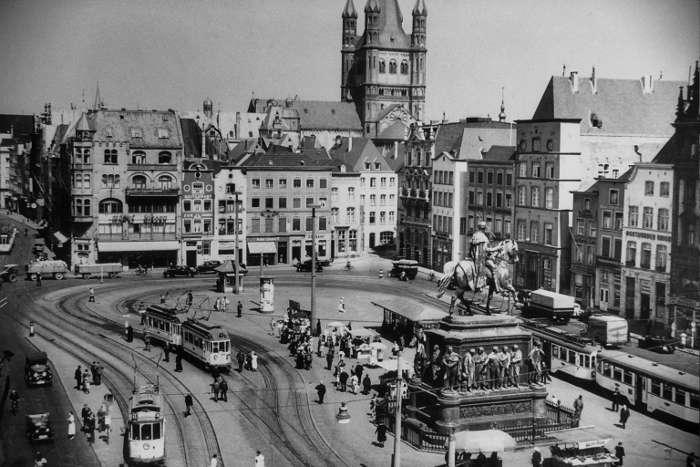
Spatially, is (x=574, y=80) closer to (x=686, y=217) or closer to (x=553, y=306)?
(x=686, y=217)

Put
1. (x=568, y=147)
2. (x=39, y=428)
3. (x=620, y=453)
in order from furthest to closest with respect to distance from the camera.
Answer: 1. (x=568, y=147)
2. (x=39, y=428)
3. (x=620, y=453)

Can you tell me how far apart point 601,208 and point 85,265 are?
165 feet

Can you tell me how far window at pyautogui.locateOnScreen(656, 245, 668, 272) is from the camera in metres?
63.9

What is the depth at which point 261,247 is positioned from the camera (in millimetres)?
98375

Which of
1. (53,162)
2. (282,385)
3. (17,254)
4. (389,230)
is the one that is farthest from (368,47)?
(282,385)

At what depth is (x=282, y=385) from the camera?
47.3m

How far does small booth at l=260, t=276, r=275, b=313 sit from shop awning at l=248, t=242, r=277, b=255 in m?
29.2

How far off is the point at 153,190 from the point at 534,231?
132 feet

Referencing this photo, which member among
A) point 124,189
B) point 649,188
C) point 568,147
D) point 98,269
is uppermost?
point 568,147

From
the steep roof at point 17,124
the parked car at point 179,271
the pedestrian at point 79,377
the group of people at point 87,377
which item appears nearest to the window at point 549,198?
the parked car at point 179,271

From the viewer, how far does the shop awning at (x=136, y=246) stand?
89750mm

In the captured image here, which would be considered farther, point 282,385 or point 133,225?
point 133,225

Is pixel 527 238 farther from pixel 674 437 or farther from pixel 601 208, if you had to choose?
pixel 674 437

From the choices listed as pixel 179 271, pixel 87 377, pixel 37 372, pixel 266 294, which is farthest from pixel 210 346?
pixel 179 271
